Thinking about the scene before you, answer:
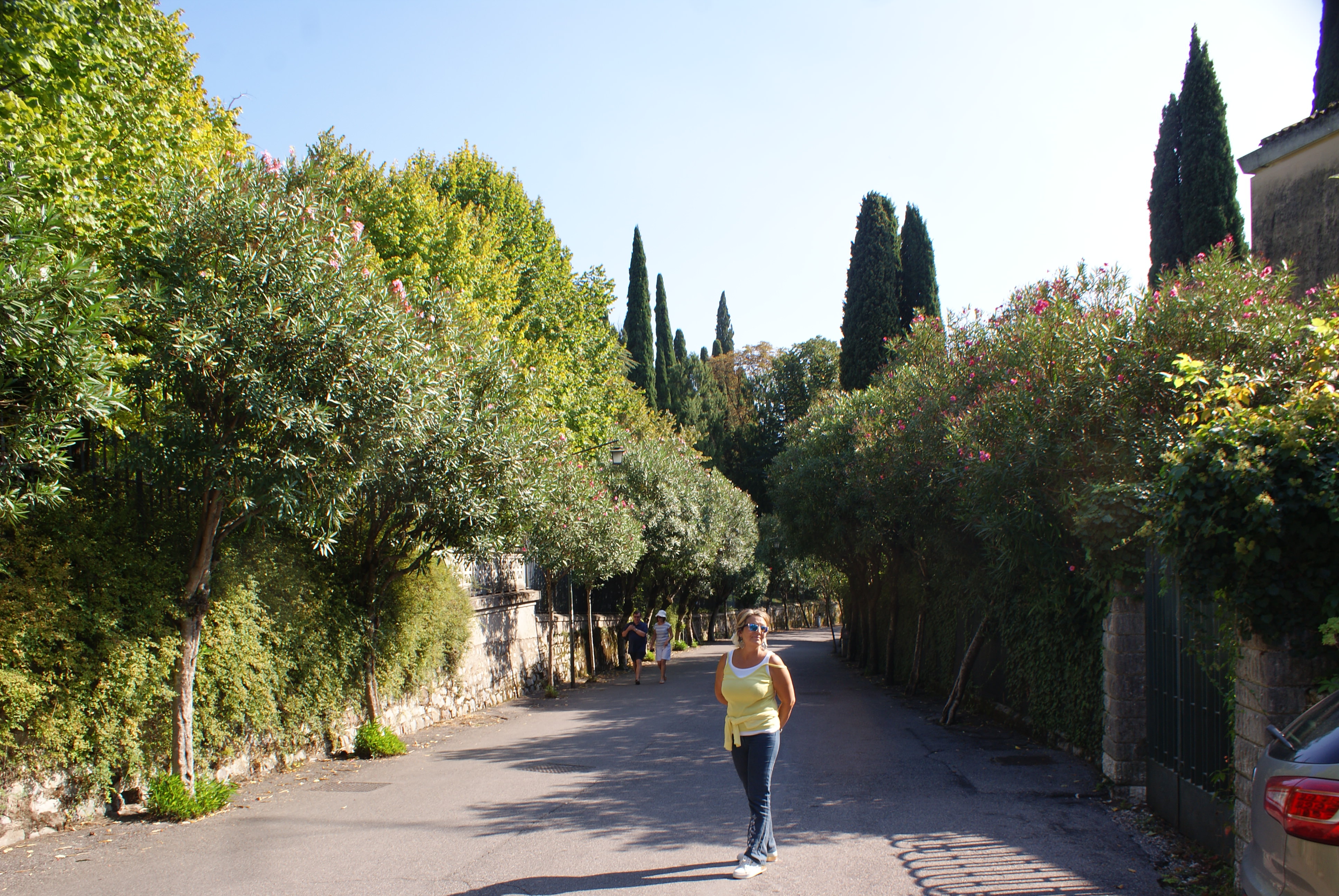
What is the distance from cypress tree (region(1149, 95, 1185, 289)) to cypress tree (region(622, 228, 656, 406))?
25.9 metres

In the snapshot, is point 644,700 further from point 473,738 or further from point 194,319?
point 194,319

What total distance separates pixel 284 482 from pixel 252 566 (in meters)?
2.84

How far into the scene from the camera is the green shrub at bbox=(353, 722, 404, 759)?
37.2 ft

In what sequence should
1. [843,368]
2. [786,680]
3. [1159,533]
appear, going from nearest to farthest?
1. [1159,533]
2. [786,680]
3. [843,368]

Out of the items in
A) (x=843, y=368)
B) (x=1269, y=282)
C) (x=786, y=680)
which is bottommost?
(x=786, y=680)

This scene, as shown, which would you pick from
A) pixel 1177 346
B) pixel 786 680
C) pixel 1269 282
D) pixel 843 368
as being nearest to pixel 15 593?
pixel 786 680

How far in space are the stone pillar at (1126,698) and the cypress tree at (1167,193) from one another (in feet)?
62.8

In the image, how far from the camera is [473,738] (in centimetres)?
1301

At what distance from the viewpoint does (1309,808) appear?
3154 millimetres

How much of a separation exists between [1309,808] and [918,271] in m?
31.0

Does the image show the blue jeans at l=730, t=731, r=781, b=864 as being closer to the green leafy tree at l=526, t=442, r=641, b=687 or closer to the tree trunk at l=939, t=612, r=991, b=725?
the green leafy tree at l=526, t=442, r=641, b=687

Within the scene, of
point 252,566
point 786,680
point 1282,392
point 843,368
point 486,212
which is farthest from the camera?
point 843,368

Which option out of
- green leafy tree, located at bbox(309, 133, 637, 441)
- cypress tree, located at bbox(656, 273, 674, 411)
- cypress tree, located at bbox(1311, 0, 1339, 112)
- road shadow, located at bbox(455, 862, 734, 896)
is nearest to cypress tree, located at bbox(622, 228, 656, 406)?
cypress tree, located at bbox(656, 273, 674, 411)

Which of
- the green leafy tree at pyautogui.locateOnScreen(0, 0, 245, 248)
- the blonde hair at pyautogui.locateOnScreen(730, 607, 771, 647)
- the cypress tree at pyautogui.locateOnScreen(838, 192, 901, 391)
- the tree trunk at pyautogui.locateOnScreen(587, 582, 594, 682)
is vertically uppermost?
the cypress tree at pyautogui.locateOnScreen(838, 192, 901, 391)
